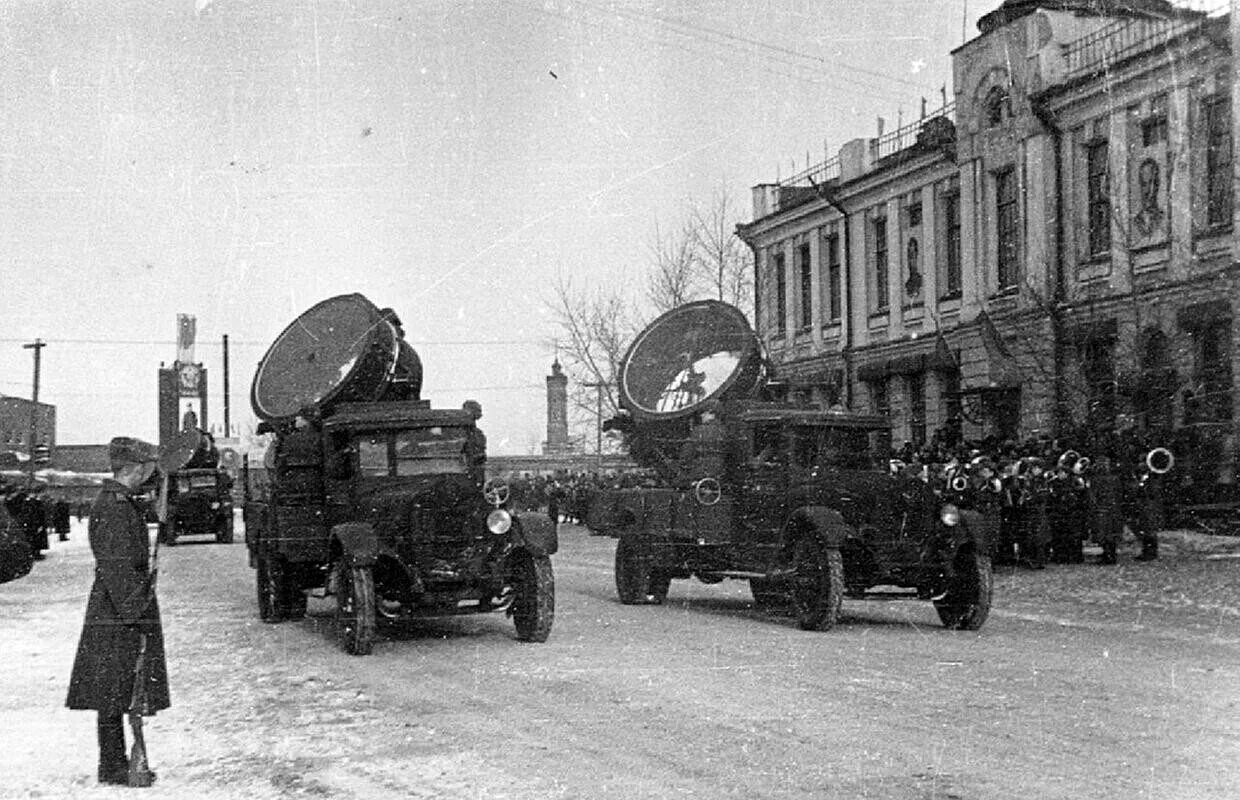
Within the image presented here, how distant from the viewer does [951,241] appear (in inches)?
1286

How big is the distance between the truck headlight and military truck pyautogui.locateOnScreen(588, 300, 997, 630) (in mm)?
2775

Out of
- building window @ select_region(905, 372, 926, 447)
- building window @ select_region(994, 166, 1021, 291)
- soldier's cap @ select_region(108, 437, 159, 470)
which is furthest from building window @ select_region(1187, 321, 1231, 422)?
soldier's cap @ select_region(108, 437, 159, 470)

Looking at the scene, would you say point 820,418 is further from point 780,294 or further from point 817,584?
point 780,294

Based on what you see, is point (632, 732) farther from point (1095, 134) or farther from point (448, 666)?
point (1095, 134)

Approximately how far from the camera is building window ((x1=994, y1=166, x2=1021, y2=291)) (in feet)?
97.4

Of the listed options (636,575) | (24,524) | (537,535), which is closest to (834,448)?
(636,575)

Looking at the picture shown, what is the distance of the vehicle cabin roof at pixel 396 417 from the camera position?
1319cm

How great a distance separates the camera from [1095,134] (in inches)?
1071

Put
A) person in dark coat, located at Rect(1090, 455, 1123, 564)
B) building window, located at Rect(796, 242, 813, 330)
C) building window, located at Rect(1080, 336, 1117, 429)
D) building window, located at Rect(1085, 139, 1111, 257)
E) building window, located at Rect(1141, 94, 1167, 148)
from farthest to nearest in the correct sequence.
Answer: building window, located at Rect(796, 242, 813, 330), building window, located at Rect(1085, 139, 1111, 257), building window, located at Rect(1141, 94, 1167, 148), building window, located at Rect(1080, 336, 1117, 429), person in dark coat, located at Rect(1090, 455, 1123, 564)

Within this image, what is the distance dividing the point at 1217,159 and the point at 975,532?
14.2 m

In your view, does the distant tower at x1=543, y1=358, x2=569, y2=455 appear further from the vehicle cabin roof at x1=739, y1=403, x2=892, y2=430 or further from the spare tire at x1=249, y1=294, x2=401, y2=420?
the vehicle cabin roof at x1=739, y1=403, x2=892, y2=430

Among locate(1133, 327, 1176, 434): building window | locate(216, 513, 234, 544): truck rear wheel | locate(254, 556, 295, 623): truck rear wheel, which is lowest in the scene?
locate(216, 513, 234, 544): truck rear wheel

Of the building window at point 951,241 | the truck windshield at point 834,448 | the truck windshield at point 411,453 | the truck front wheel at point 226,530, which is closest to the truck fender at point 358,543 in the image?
the truck windshield at point 411,453

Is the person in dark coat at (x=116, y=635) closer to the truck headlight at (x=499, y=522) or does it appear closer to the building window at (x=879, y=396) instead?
the truck headlight at (x=499, y=522)
